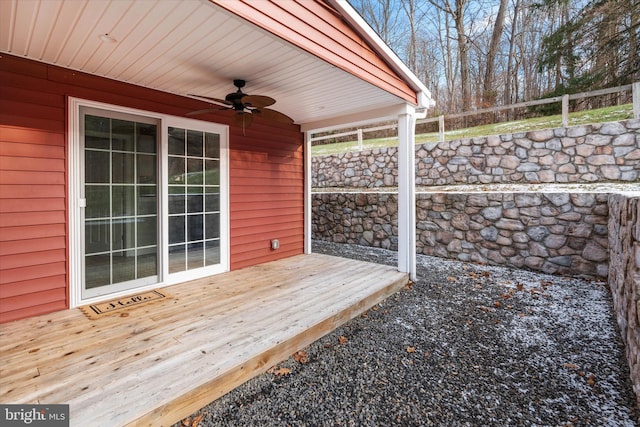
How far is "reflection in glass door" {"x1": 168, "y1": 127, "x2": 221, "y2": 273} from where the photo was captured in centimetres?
367

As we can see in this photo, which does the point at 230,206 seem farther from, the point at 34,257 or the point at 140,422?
the point at 140,422

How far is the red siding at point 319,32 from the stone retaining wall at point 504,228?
296cm

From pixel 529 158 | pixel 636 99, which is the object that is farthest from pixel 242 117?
pixel 636 99

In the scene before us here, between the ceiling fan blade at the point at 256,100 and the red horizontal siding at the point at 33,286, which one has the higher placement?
the ceiling fan blade at the point at 256,100

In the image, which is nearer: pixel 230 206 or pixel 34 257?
pixel 34 257

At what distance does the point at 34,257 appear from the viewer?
2699 mm

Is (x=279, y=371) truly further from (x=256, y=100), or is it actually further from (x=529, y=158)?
(x=529, y=158)

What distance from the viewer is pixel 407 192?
13.7ft

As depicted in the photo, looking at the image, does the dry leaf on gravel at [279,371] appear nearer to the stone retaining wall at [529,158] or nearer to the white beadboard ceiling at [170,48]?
the white beadboard ceiling at [170,48]

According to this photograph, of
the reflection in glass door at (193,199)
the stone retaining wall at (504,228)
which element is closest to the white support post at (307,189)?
the stone retaining wall at (504,228)

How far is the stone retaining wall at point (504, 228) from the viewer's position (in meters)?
4.25

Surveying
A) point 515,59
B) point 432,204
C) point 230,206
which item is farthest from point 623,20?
point 230,206

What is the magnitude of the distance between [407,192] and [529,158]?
A: 353cm

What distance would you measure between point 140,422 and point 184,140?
3150 mm
